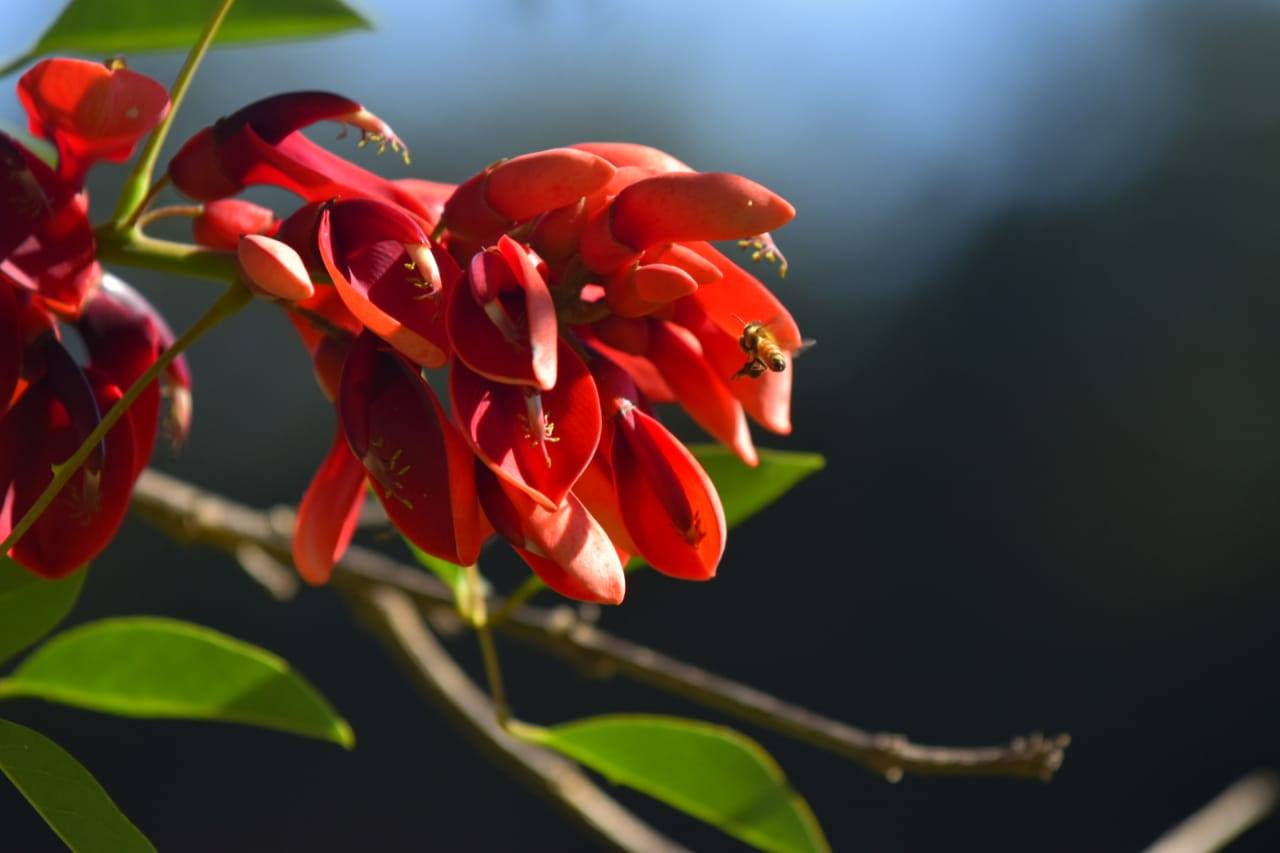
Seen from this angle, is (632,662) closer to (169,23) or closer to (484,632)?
(484,632)

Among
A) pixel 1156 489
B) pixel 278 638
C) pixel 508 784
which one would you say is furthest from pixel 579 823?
pixel 1156 489

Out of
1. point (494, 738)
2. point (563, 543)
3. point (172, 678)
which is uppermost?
point (563, 543)

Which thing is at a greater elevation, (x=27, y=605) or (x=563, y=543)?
(x=563, y=543)

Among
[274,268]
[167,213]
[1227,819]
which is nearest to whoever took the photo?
[274,268]

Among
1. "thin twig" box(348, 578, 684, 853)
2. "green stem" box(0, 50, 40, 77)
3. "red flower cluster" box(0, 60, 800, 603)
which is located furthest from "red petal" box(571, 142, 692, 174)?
"thin twig" box(348, 578, 684, 853)

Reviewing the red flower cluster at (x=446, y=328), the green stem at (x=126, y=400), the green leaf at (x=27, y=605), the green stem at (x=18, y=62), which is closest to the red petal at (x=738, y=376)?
the red flower cluster at (x=446, y=328)

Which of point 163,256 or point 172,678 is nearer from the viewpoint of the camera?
point 163,256

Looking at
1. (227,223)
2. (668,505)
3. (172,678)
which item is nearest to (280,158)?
(227,223)

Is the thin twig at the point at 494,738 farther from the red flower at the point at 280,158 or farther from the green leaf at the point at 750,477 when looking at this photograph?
the red flower at the point at 280,158
